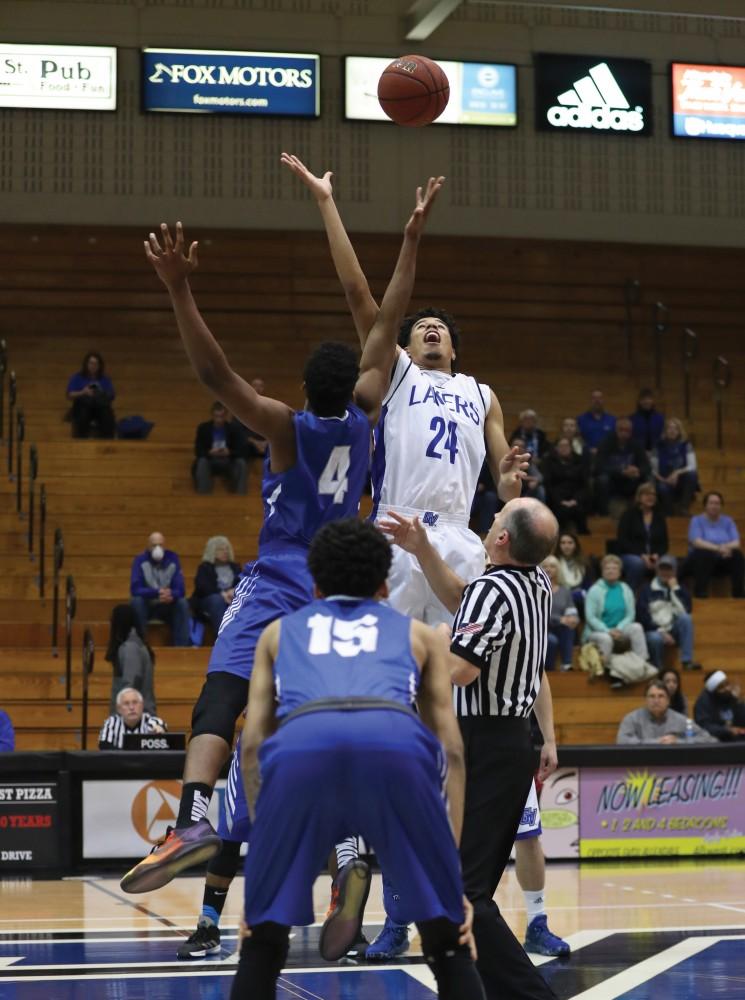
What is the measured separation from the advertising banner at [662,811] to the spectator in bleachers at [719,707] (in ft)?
5.53

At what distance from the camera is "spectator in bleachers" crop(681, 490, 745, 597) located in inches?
703

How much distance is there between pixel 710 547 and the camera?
17766 millimetres

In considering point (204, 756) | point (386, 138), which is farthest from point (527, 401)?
point (204, 756)

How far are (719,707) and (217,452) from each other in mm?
7163

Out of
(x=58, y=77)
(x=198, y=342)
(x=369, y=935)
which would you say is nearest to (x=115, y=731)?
(x=369, y=935)

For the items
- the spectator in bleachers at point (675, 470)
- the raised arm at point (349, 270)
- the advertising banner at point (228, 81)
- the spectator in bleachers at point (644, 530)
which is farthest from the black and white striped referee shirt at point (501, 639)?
the advertising banner at point (228, 81)

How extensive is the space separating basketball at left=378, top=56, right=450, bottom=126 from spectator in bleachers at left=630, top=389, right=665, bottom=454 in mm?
12971

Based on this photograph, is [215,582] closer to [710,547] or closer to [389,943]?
[710,547]

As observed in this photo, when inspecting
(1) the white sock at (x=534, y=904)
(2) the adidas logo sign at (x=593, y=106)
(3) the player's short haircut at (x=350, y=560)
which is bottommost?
(1) the white sock at (x=534, y=904)

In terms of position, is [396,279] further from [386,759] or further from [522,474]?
[386,759]

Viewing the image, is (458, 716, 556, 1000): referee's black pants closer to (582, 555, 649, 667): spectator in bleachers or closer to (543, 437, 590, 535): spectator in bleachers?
(582, 555, 649, 667): spectator in bleachers

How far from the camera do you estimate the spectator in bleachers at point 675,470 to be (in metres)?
19.2

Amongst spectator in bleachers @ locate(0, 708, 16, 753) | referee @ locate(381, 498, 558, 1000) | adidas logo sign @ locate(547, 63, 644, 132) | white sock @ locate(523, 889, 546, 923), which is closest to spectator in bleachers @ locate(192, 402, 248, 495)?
spectator in bleachers @ locate(0, 708, 16, 753)

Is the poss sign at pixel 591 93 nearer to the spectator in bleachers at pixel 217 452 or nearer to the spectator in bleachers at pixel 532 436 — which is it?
the spectator in bleachers at pixel 532 436
